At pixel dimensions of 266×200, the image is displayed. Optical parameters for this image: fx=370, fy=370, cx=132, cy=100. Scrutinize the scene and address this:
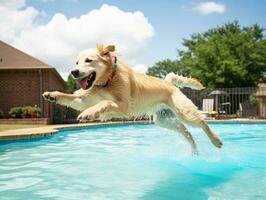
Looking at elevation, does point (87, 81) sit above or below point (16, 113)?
above

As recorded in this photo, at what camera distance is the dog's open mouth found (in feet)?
15.5

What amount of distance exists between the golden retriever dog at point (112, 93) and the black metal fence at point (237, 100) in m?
18.8

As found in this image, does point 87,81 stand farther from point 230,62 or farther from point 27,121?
point 230,62

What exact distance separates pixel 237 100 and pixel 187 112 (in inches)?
925

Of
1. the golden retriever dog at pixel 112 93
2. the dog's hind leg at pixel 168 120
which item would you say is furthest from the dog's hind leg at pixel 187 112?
the dog's hind leg at pixel 168 120

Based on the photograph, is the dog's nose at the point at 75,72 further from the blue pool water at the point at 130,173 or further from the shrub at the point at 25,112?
the shrub at the point at 25,112

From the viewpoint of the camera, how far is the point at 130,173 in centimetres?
623

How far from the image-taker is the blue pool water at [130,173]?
487 centimetres

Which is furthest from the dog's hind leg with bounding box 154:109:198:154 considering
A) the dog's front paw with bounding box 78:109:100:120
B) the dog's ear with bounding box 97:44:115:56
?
the dog's front paw with bounding box 78:109:100:120

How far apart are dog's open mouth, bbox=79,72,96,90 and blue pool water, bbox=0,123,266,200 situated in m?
1.40

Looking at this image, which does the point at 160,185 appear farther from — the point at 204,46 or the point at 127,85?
the point at 204,46

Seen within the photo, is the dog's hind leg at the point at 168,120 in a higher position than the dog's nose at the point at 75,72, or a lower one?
lower

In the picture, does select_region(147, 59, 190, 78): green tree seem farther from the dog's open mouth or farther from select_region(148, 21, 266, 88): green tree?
the dog's open mouth

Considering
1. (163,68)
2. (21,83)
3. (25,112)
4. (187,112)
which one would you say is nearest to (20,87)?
(21,83)
